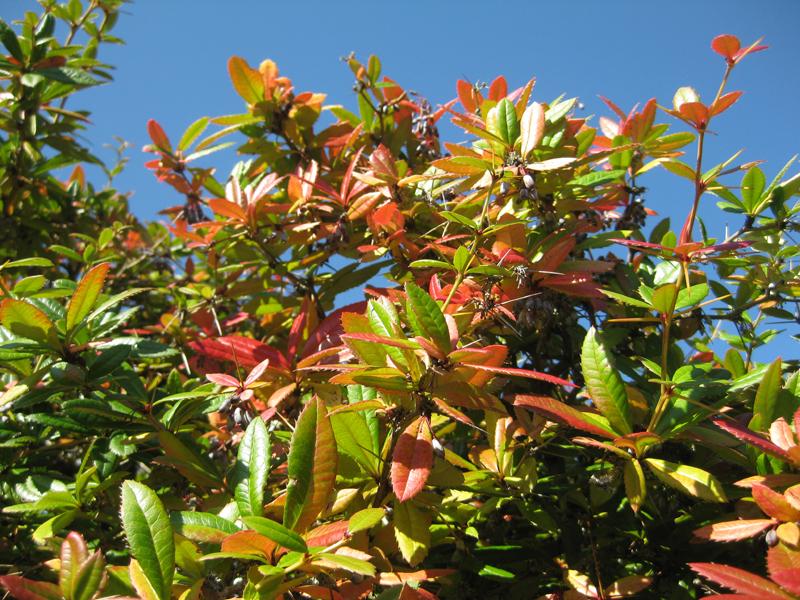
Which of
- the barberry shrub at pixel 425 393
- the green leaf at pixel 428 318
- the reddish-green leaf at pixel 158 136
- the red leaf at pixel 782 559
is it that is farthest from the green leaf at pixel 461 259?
the reddish-green leaf at pixel 158 136

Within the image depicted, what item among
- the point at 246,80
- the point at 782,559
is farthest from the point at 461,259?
the point at 246,80

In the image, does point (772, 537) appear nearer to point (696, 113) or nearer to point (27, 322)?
point (696, 113)

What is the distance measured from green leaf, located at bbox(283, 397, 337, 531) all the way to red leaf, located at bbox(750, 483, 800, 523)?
64cm

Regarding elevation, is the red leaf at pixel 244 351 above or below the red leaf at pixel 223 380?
above

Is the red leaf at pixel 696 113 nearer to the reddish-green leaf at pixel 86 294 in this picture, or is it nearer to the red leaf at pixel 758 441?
the red leaf at pixel 758 441

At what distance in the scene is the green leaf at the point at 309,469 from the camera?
0.91 metres

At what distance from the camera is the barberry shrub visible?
0.95 meters

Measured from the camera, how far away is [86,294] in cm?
125

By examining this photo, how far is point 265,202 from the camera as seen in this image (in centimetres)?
176

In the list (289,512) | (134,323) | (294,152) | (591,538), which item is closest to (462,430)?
(591,538)

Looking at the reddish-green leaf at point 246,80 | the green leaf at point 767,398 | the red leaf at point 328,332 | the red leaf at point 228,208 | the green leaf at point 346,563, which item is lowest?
the green leaf at point 346,563

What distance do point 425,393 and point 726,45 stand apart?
3.05 ft

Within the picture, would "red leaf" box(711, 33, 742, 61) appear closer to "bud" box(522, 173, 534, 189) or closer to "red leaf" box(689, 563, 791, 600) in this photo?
"bud" box(522, 173, 534, 189)

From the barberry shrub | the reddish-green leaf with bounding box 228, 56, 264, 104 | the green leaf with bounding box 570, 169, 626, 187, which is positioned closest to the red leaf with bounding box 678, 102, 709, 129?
the barberry shrub
